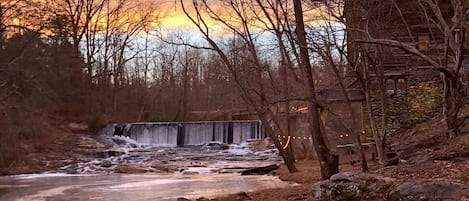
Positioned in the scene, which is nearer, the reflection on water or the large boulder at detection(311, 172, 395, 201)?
the large boulder at detection(311, 172, 395, 201)

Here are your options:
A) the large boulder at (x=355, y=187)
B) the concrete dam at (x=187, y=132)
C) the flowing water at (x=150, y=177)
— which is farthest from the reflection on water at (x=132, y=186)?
the concrete dam at (x=187, y=132)

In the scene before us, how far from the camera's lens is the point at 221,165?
2755 cm

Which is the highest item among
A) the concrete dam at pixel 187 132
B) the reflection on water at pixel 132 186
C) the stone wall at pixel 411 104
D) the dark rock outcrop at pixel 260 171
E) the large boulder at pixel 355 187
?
the stone wall at pixel 411 104

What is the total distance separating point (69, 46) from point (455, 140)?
33.4 meters

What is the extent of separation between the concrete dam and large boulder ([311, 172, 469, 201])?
29950 mm

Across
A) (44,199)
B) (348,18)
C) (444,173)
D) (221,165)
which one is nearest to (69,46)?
(221,165)

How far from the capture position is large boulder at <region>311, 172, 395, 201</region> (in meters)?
7.68

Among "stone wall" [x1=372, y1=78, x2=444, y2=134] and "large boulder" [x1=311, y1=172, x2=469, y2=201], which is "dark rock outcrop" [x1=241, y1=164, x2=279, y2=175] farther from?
"large boulder" [x1=311, y1=172, x2=469, y2=201]

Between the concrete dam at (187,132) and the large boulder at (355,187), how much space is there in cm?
3014

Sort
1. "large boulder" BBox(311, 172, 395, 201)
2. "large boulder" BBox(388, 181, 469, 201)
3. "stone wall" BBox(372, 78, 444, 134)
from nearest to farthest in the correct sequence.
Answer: "large boulder" BBox(388, 181, 469, 201) < "large boulder" BBox(311, 172, 395, 201) < "stone wall" BBox(372, 78, 444, 134)

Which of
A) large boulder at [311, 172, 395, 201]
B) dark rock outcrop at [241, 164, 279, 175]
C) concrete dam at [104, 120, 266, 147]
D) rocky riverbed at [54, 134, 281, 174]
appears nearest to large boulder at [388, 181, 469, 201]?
large boulder at [311, 172, 395, 201]

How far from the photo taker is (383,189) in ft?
25.2

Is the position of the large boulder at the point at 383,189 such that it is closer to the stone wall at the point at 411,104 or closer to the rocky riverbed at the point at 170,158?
the stone wall at the point at 411,104

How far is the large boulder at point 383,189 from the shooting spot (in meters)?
6.79
